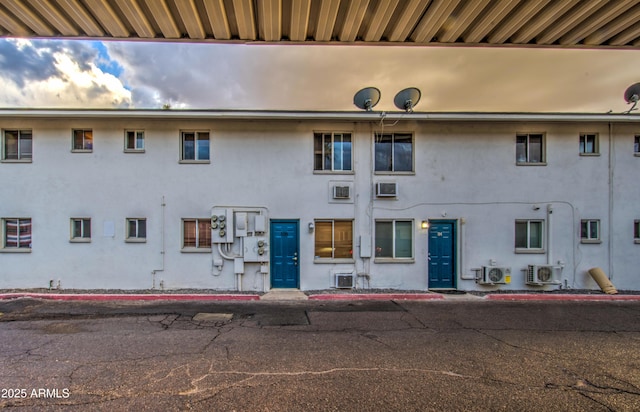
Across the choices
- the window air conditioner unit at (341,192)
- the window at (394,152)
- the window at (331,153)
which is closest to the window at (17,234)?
the window at (331,153)

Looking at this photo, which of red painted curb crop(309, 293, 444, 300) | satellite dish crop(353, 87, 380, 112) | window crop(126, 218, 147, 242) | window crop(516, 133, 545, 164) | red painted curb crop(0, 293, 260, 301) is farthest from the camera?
window crop(516, 133, 545, 164)

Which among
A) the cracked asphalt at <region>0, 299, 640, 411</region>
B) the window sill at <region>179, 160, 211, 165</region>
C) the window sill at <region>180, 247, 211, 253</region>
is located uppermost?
the window sill at <region>179, 160, 211, 165</region>

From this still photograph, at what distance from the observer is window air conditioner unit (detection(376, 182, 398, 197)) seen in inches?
361

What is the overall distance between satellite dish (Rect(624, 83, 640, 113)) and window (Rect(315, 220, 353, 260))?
967cm

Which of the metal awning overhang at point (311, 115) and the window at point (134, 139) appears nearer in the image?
the metal awning overhang at point (311, 115)

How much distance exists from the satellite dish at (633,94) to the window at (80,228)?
57.6ft

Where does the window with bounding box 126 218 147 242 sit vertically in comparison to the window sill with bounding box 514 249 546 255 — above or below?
above

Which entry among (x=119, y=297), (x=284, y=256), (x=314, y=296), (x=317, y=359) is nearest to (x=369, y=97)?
(x=284, y=256)

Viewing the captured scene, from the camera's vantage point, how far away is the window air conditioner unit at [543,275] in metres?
9.07

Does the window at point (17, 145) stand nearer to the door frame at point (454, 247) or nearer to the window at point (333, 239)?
the window at point (333, 239)

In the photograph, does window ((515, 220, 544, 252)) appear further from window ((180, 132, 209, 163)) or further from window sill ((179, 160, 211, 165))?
window ((180, 132, 209, 163))

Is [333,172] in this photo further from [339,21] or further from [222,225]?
[339,21]

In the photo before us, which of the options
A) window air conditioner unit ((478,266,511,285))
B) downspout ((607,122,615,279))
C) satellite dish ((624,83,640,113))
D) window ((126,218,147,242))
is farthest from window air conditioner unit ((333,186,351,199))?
satellite dish ((624,83,640,113))

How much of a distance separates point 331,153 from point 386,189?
7.05ft
